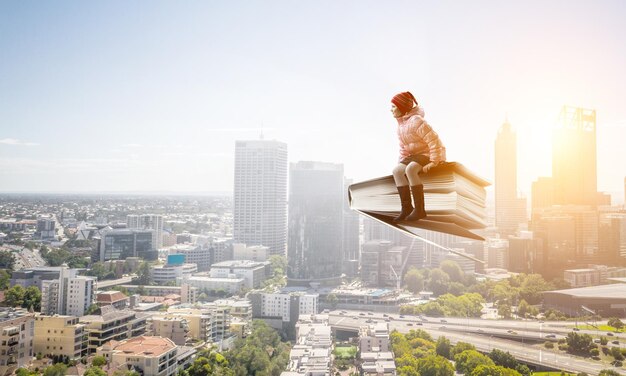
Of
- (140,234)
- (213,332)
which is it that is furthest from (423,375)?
(140,234)

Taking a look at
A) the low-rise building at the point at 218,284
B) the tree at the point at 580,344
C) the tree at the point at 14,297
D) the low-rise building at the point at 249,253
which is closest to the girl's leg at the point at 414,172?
the tree at the point at 580,344

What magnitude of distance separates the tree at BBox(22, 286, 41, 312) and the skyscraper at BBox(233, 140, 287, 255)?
581 cm

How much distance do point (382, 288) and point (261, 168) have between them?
5.02 metres

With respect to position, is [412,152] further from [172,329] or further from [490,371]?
[172,329]

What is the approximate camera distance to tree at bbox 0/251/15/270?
8.11m

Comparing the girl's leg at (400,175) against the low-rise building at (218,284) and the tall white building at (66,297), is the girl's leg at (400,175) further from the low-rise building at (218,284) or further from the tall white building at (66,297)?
the low-rise building at (218,284)

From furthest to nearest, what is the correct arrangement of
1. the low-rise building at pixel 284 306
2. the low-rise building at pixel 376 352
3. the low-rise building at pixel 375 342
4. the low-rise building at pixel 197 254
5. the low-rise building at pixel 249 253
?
the low-rise building at pixel 249 253 → the low-rise building at pixel 197 254 → the low-rise building at pixel 284 306 → the low-rise building at pixel 375 342 → the low-rise building at pixel 376 352

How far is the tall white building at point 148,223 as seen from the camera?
1177 cm

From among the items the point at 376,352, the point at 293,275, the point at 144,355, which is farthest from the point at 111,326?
the point at 293,275

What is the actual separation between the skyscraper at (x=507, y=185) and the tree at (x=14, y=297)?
26.1 ft

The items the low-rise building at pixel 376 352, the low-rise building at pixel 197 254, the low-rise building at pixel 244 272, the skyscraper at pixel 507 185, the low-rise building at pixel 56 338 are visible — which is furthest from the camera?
the skyscraper at pixel 507 185

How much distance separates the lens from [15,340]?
4.62 meters

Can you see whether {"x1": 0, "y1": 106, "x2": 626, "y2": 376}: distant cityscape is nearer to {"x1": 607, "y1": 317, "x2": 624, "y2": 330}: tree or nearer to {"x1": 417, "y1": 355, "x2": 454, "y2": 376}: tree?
{"x1": 607, "y1": 317, "x2": 624, "y2": 330}: tree

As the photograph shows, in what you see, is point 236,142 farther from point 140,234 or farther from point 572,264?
point 572,264
